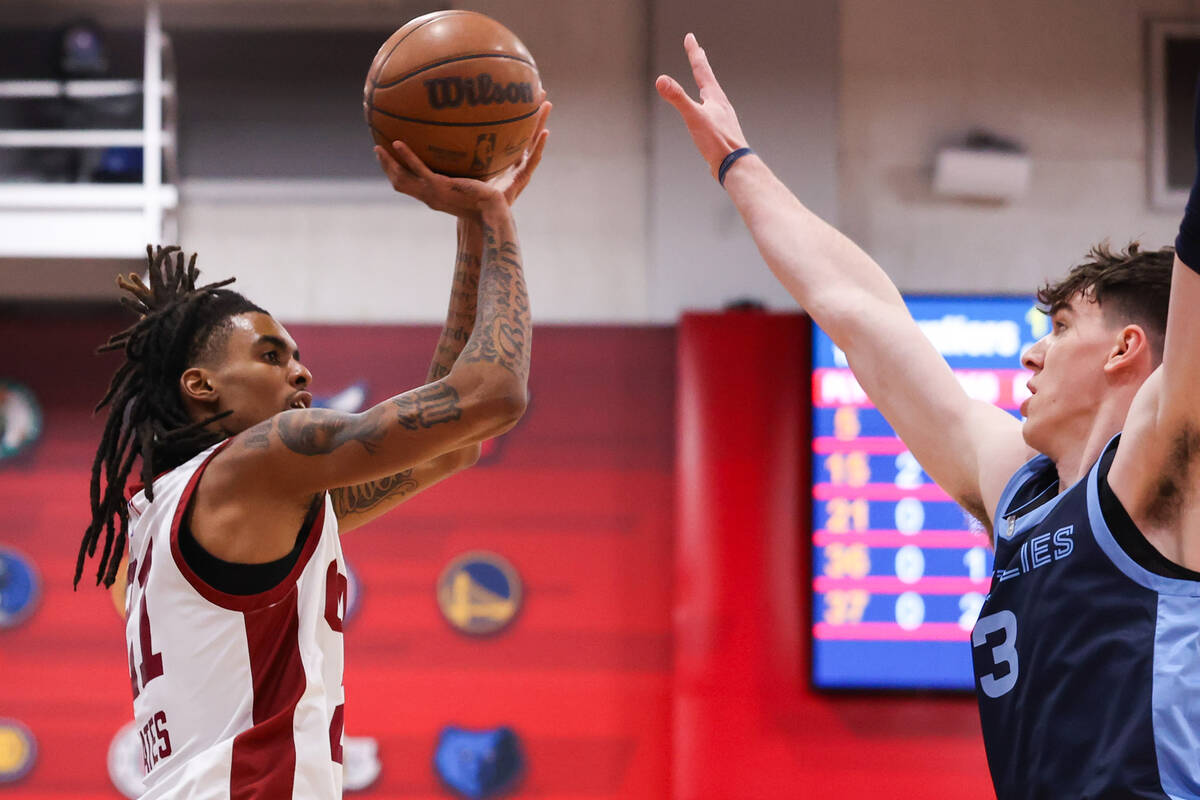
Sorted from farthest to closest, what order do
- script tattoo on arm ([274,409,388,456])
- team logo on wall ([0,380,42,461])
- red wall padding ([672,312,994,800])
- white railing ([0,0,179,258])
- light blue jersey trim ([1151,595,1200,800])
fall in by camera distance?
team logo on wall ([0,380,42,461]), white railing ([0,0,179,258]), red wall padding ([672,312,994,800]), script tattoo on arm ([274,409,388,456]), light blue jersey trim ([1151,595,1200,800])

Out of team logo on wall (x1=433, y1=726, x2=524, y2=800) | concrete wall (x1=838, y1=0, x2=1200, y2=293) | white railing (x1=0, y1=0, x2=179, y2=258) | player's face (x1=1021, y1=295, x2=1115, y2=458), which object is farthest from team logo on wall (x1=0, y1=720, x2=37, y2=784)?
player's face (x1=1021, y1=295, x2=1115, y2=458)

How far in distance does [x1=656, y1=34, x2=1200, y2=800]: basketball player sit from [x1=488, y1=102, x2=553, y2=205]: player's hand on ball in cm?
27

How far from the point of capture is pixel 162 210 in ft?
15.9

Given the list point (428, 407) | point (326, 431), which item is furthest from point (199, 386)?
point (428, 407)

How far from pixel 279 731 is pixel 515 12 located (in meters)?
4.17

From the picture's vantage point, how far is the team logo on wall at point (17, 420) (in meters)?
4.95

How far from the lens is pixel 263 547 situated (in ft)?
5.97

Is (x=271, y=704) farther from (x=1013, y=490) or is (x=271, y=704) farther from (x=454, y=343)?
(x=1013, y=490)

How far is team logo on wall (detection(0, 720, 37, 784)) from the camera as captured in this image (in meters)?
4.75

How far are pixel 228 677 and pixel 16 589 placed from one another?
357 centimetres

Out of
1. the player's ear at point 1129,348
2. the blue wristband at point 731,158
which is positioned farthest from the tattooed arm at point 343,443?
the player's ear at point 1129,348

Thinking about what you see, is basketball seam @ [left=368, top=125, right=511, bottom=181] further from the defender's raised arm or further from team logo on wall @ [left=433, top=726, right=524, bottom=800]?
team logo on wall @ [left=433, top=726, right=524, bottom=800]

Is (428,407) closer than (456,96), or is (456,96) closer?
(428,407)

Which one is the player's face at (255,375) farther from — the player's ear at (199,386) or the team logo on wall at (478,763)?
the team logo on wall at (478,763)
